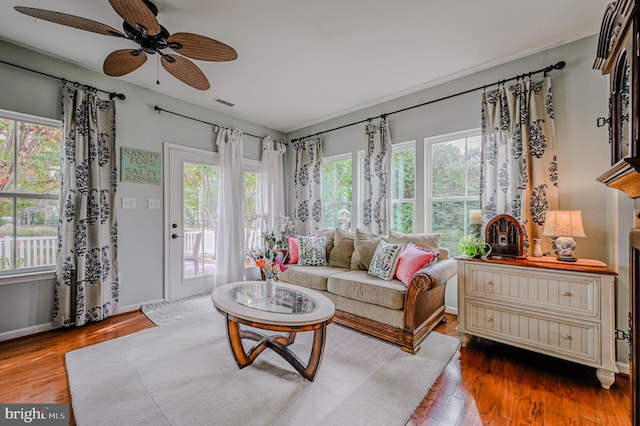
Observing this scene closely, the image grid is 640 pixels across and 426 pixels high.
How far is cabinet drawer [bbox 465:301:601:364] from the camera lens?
6.36 feet

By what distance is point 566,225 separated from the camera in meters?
2.16

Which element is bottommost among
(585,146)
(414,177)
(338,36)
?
(414,177)

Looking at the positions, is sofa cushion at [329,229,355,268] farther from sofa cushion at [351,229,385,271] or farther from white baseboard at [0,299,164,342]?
white baseboard at [0,299,164,342]

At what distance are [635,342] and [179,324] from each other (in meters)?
3.27

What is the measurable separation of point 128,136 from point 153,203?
0.85 metres

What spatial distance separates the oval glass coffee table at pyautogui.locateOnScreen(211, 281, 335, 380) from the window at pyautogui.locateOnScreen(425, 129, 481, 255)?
6.45ft

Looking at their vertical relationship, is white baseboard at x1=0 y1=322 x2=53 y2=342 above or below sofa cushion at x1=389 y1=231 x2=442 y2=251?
below

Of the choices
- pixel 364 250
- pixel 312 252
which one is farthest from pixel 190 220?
pixel 364 250

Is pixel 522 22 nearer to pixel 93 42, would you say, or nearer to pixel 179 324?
pixel 93 42

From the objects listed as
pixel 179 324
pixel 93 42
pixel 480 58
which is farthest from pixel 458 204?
pixel 93 42

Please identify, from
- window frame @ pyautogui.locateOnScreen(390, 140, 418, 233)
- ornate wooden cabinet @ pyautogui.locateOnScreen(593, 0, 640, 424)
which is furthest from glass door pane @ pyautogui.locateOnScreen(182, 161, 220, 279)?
ornate wooden cabinet @ pyautogui.locateOnScreen(593, 0, 640, 424)

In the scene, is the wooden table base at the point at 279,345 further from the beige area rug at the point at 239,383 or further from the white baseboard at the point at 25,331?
the white baseboard at the point at 25,331

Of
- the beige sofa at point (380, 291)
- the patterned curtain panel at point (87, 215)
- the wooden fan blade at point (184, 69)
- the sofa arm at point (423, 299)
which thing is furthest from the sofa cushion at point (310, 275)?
the wooden fan blade at point (184, 69)

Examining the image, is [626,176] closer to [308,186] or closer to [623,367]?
[623,367]
